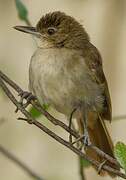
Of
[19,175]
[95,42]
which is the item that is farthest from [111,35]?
[19,175]

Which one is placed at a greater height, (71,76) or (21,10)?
(21,10)

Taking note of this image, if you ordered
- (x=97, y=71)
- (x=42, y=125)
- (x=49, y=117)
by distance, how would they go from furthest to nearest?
(x=97, y=71), (x=49, y=117), (x=42, y=125)

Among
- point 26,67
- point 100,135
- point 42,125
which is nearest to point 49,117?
point 42,125

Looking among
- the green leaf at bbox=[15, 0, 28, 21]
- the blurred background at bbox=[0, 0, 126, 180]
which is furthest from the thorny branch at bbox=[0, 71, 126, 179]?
the blurred background at bbox=[0, 0, 126, 180]

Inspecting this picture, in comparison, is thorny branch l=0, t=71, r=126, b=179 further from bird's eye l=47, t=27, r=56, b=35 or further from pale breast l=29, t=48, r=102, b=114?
bird's eye l=47, t=27, r=56, b=35

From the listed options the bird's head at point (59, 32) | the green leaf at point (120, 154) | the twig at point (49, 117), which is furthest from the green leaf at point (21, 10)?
the green leaf at point (120, 154)

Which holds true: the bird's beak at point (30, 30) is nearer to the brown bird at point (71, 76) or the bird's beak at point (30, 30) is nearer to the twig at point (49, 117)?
the brown bird at point (71, 76)

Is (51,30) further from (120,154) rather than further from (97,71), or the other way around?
(120,154)
